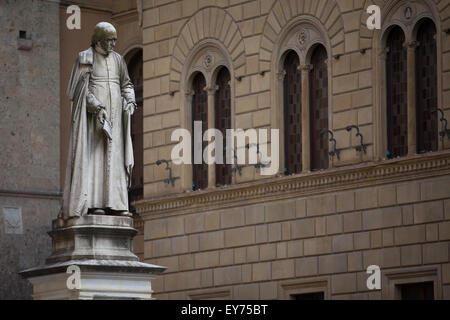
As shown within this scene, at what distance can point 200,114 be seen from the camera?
33.0 metres

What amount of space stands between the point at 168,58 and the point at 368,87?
266 inches

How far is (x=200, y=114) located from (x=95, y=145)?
13.6 m

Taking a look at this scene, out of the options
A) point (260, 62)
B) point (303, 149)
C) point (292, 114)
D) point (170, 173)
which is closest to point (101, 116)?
point (303, 149)

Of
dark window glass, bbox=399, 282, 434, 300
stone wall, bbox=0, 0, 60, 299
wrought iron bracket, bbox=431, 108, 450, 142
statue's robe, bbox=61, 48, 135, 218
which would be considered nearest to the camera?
statue's robe, bbox=61, 48, 135, 218

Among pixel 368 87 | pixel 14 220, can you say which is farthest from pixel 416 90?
pixel 14 220

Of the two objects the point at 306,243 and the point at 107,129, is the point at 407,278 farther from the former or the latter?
the point at 107,129

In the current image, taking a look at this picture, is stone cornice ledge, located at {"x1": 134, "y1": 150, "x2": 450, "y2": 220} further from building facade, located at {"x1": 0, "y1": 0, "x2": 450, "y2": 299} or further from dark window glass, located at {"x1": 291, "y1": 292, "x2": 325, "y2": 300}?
dark window glass, located at {"x1": 291, "y1": 292, "x2": 325, "y2": 300}

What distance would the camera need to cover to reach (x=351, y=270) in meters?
28.6

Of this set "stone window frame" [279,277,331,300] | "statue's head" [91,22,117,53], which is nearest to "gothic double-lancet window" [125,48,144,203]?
"stone window frame" [279,277,331,300]

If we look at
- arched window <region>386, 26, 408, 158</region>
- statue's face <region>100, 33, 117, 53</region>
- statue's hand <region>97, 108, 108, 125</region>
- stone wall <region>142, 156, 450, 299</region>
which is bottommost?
stone wall <region>142, 156, 450, 299</region>

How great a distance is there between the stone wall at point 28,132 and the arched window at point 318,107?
28.1ft

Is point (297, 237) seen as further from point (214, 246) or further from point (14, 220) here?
point (14, 220)

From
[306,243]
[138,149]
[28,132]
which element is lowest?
[306,243]

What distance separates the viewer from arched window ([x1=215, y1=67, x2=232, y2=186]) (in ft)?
106
